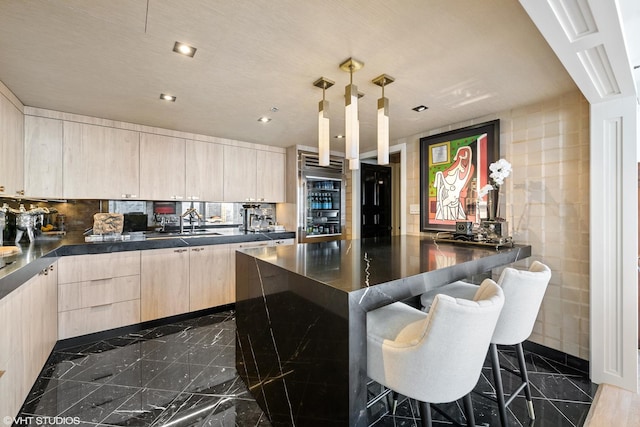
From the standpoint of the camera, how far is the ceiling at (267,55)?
4.63ft

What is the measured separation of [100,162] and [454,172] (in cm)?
391

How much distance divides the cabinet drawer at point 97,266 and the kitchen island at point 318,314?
1.61 metres

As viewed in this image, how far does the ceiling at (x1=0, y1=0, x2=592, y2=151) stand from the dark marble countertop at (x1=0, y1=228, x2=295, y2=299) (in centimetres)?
130

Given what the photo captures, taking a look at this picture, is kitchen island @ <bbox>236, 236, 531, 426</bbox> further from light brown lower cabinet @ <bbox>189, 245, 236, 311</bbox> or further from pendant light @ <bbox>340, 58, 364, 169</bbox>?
light brown lower cabinet @ <bbox>189, 245, 236, 311</bbox>

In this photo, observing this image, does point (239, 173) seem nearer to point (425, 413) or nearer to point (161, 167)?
point (161, 167)

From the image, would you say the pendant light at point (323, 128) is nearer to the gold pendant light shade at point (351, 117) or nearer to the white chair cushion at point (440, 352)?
the gold pendant light shade at point (351, 117)

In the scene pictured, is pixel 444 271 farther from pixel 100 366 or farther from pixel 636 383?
pixel 100 366

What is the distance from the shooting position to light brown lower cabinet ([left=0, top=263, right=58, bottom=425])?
4.60 ft

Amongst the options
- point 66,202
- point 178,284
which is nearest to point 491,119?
point 178,284

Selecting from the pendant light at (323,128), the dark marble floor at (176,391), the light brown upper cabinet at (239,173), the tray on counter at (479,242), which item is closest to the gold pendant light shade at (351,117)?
the pendant light at (323,128)

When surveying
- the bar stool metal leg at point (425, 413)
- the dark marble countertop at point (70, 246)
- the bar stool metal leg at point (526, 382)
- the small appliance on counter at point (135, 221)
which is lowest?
the bar stool metal leg at point (526, 382)

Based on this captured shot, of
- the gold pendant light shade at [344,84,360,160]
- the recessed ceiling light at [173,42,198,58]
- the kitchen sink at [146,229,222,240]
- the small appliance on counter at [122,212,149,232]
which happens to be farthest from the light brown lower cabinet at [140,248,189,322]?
the gold pendant light shade at [344,84,360,160]

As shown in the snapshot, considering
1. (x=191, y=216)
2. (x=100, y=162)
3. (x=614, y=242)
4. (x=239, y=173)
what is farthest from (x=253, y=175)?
(x=614, y=242)

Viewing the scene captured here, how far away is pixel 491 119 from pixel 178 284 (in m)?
3.83
